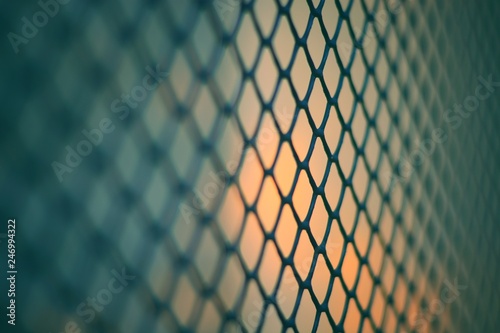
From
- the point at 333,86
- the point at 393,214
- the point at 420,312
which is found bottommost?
the point at 420,312

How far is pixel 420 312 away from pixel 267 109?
35 centimetres

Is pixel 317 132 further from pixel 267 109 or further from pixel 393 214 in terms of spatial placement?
pixel 393 214

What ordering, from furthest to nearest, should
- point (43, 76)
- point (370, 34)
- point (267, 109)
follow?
point (370, 34), point (267, 109), point (43, 76)

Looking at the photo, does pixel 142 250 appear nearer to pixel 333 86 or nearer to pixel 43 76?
pixel 43 76

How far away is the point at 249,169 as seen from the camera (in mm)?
410

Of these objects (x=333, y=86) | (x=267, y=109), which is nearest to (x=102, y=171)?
(x=267, y=109)

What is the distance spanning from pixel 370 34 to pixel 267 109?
188 mm

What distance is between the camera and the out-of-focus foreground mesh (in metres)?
0.31

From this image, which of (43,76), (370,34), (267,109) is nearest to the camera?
(43,76)

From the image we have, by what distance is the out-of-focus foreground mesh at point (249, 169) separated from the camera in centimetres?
31

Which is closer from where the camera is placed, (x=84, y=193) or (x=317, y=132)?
(x=84, y=193)

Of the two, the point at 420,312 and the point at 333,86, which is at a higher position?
the point at 333,86

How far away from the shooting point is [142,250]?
348mm

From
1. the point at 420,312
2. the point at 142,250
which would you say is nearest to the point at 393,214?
the point at 420,312
